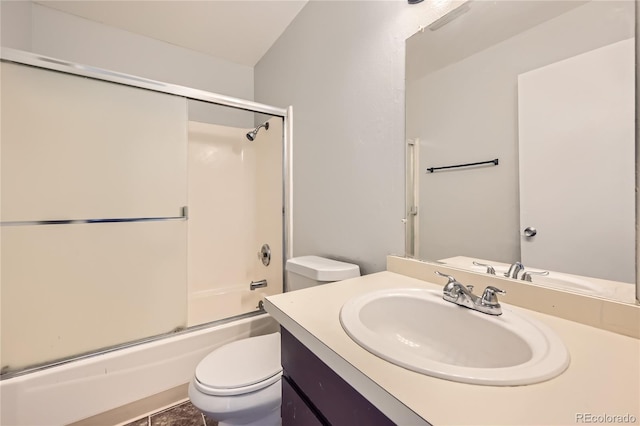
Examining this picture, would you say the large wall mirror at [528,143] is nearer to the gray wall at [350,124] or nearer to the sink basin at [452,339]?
the gray wall at [350,124]

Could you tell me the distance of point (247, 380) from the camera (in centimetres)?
99

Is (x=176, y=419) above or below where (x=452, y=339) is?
below

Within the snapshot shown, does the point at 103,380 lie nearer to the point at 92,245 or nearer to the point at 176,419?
the point at 176,419

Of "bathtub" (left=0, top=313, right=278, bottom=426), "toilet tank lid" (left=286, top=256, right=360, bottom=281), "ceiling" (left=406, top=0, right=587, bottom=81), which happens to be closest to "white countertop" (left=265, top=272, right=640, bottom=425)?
"toilet tank lid" (left=286, top=256, right=360, bottom=281)

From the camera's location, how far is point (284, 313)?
0.71 m

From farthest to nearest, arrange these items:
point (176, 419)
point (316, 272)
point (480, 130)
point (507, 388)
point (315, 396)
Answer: point (176, 419) < point (316, 272) < point (480, 130) < point (315, 396) < point (507, 388)

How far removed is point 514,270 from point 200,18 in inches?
88.1

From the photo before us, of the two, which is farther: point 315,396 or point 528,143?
point 528,143

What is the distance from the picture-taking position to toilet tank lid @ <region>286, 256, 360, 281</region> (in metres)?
1.16

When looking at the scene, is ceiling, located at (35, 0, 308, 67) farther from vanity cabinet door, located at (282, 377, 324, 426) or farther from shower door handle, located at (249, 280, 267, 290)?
vanity cabinet door, located at (282, 377, 324, 426)

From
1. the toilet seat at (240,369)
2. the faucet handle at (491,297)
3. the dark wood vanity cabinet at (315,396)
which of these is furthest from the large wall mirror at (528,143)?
the toilet seat at (240,369)

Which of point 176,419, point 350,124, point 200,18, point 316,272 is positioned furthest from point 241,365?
point 200,18

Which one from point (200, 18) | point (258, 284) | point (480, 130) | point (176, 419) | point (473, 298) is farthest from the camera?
point (258, 284)

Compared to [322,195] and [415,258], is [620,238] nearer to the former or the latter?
[415,258]
